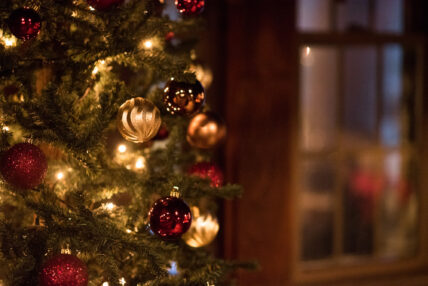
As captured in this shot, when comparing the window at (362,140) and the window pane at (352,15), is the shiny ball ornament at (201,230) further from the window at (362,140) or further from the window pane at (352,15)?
the window pane at (352,15)

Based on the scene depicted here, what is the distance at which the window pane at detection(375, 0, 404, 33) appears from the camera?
279 cm

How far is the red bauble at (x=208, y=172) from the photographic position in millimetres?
1579

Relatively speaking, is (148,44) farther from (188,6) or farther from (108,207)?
(108,207)

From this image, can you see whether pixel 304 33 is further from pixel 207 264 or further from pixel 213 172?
pixel 207 264

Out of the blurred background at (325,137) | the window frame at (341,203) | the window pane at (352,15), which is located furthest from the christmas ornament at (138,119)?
the window pane at (352,15)

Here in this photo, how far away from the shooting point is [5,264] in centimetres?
128

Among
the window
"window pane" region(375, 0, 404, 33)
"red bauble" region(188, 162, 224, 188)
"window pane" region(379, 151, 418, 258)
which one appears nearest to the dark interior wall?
the window

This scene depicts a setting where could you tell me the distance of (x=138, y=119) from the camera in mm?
1272

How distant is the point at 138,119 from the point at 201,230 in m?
0.45

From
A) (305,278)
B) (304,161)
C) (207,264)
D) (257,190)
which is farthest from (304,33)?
(207,264)

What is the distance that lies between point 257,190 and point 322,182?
655 mm

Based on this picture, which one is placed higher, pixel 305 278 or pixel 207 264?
pixel 207 264

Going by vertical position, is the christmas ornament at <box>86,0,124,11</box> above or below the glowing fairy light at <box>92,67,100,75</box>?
above

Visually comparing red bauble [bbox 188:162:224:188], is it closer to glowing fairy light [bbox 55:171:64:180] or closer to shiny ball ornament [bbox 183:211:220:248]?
shiny ball ornament [bbox 183:211:220:248]
